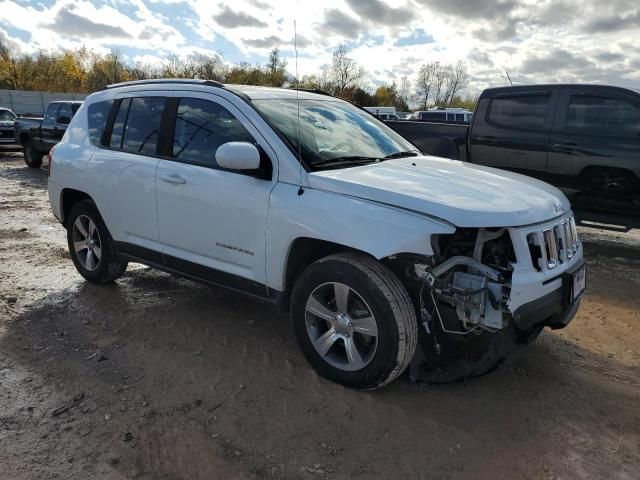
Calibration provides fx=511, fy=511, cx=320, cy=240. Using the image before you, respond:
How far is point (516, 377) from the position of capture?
340 cm

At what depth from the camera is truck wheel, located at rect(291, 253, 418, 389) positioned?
113 inches

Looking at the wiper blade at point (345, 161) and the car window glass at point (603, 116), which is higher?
the car window glass at point (603, 116)

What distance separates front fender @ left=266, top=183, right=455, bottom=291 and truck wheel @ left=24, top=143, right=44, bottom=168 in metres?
13.8

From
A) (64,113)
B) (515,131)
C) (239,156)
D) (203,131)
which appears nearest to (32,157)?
(64,113)

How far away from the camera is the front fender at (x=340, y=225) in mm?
2738

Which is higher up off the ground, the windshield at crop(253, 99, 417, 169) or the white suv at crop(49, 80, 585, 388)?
the windshield at crop(253, 99, 417, 169)

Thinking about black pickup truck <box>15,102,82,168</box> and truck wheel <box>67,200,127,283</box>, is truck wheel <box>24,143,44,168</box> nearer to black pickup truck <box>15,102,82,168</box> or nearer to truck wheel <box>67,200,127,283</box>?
black pickup truck <box>15,102,82,168</box>

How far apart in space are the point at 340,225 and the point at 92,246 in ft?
10.1

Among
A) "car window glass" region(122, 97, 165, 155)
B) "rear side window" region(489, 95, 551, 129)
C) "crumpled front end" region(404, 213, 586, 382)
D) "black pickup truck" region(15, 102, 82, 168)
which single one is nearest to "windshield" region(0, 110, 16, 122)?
"black pickup truck" region(15, 102, 82, 168)

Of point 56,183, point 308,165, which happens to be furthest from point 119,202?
point 308,165

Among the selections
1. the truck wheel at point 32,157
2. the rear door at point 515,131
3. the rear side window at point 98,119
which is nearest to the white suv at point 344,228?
the rear side window at point 98,119

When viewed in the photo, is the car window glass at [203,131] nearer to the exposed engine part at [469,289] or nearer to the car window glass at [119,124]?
the car window glass at [119,124]

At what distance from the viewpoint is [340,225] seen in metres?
2.96

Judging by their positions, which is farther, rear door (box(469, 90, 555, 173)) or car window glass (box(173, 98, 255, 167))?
rear door (box(469, 90, 555, 173))
